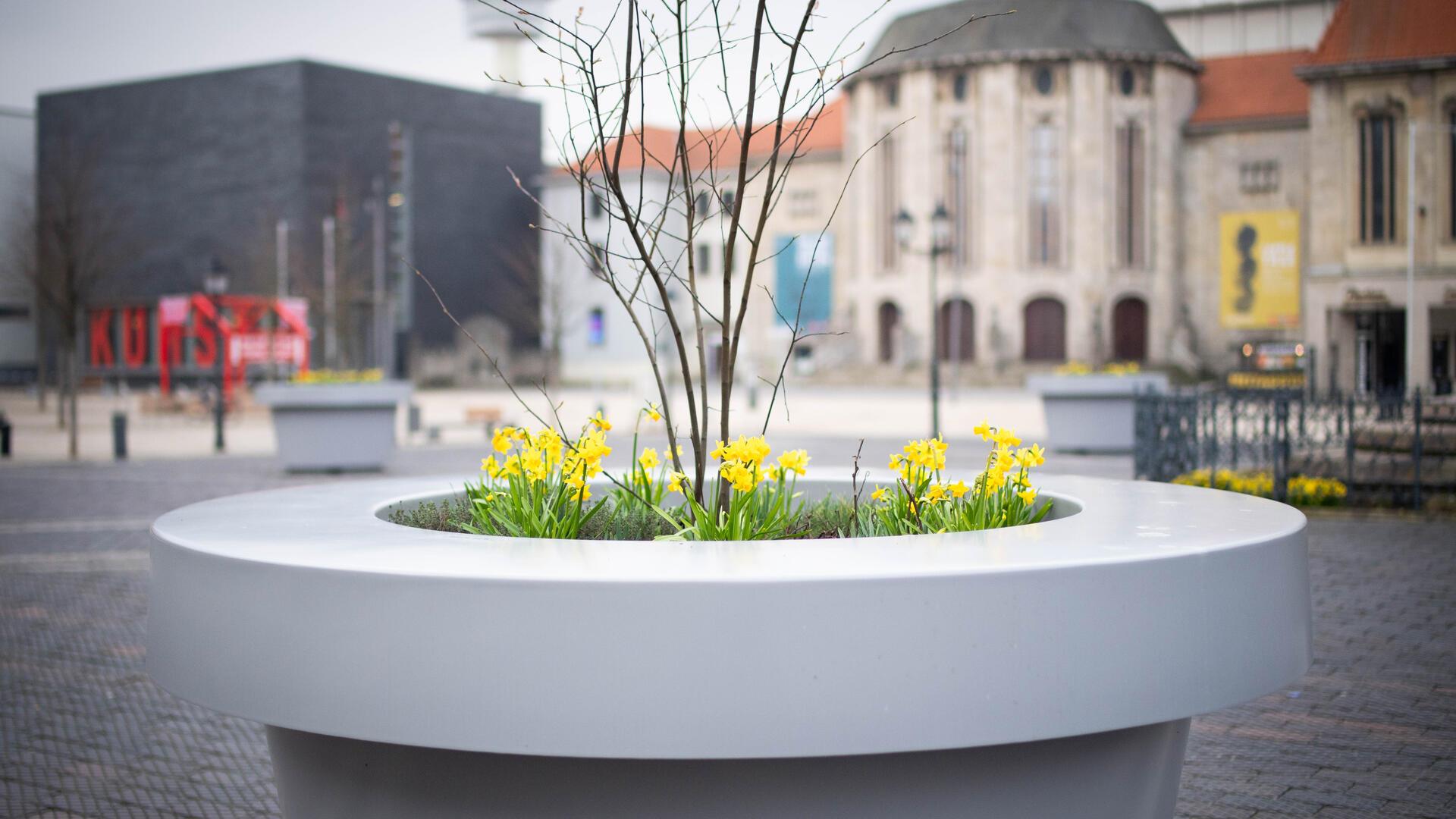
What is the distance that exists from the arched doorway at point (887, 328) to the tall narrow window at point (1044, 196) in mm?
6903

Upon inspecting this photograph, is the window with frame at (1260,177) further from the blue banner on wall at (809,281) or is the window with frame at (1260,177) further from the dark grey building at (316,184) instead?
the dark grey building at (316,184)

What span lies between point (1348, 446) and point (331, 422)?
39.5 feet

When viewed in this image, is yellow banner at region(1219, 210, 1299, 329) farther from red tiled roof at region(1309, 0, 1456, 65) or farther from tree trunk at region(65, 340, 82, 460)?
tree trunk at region(65, 340, 82, 460)

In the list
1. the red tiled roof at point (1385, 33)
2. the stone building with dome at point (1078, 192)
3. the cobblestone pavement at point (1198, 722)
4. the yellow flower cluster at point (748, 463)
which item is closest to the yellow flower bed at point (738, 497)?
the yellow flower cluster at point (748, 463)

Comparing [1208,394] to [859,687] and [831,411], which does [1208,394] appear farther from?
[831,411]

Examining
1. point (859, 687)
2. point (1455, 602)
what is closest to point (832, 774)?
point (859, 687)

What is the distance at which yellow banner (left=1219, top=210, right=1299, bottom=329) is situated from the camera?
55250 mm

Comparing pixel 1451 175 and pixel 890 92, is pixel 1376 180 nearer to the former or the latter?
pixel 1451 175

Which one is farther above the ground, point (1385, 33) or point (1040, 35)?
point (1040, 35)

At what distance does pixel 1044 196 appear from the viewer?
5884 centimetres

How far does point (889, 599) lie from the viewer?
2.59m

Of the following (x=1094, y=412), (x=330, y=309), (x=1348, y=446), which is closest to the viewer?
(x=1348, y=446)

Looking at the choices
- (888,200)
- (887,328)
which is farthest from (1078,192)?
(887,328)

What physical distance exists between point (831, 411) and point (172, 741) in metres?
31.4
